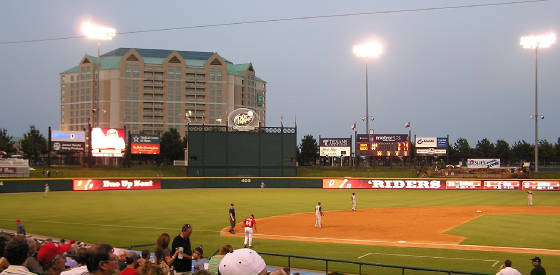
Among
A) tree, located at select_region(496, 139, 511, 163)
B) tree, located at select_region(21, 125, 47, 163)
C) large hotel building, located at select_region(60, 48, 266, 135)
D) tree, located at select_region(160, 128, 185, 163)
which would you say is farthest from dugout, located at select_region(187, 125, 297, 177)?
large hotel building, located at select_region(60, 48, 266, 135)

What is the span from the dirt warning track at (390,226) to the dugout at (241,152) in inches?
1131

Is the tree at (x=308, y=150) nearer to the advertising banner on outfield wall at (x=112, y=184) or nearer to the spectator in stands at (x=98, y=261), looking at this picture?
the advertising banner on outfield wall at (x=112, y=184)

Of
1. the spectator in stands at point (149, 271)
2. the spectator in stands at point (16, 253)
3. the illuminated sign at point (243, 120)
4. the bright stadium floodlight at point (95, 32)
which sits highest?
the bright stadium floodlight at point (95, 32)

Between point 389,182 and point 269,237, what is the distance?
43.2m

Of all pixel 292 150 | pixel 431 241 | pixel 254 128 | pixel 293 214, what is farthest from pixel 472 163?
pixel 431 241

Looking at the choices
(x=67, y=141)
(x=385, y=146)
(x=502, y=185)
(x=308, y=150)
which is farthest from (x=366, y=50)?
(x=308, y=150)

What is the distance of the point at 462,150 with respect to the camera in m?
Result: 128

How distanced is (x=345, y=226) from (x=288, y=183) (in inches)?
1486

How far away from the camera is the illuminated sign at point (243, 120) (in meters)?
68.4

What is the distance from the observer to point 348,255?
66.8 ft

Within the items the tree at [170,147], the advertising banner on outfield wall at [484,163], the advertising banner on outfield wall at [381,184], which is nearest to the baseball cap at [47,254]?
the advertising banner on outfield wall at [381,184]

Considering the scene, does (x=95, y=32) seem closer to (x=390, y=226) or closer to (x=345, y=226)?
(x=345, y=226)

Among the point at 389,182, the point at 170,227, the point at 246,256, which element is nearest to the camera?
the point at 246,256

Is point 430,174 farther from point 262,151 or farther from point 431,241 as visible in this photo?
point 431,241
